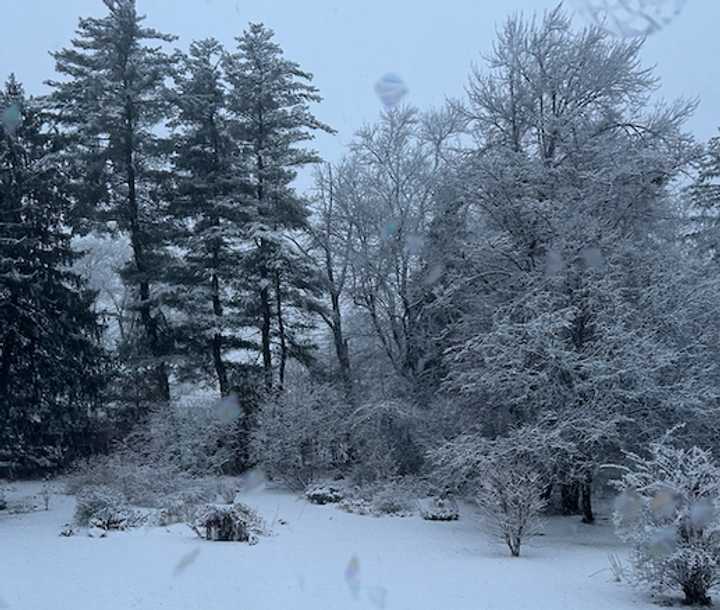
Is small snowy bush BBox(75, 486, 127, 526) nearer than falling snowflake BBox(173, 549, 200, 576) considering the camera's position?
No

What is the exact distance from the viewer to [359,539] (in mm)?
13938

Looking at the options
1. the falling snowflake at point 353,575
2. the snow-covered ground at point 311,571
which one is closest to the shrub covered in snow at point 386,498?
the snow-covered ground at point 311,571

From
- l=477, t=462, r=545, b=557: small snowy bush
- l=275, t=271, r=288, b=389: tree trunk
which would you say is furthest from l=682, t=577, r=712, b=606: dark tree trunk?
l=275, t=271, r=288, b=389: tree trunk

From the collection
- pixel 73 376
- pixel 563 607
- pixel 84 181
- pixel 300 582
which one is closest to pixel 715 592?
pixel 563 607

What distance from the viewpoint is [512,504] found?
12133mm

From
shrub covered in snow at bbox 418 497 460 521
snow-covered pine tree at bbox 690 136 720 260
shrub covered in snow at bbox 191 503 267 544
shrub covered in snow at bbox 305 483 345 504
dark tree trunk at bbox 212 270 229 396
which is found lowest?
shrub covered in snow at bbox 418 497 460 521

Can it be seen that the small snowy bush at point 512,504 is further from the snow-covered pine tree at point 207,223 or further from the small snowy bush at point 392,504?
the snow-covered pine tree at point 207,223

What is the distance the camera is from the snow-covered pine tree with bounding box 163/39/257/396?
82.8ft

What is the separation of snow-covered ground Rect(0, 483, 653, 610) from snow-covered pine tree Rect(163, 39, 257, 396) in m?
10.5

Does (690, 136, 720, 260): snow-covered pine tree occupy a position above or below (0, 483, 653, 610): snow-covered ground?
above

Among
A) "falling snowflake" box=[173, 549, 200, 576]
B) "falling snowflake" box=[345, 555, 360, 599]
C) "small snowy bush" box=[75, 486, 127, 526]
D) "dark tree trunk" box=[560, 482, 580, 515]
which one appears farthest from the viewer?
"dark tree trunk" box=[560, 482, 580, 515]

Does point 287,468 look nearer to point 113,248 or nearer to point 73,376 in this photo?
point 73,376

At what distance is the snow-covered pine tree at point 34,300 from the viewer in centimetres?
1941

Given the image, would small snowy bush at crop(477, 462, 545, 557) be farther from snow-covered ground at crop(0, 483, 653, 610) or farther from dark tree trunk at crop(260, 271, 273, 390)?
dark tree trunk at crop(260, 271, 273, 390)
